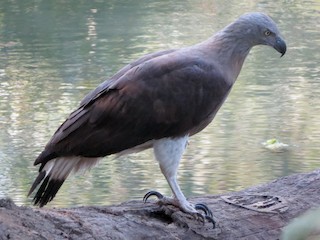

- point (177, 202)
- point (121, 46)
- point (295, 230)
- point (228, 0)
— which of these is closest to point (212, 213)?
point (177, 202)

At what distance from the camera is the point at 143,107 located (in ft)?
10.8

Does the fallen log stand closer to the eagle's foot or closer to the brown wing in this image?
the eagle's foot

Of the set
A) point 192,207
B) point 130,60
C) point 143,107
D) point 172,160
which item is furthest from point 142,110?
point 130,60

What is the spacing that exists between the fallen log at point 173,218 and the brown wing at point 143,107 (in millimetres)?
262

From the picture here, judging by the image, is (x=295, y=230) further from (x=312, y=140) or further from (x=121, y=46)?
(x=121, y=46)

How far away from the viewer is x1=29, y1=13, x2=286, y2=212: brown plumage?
321 cm

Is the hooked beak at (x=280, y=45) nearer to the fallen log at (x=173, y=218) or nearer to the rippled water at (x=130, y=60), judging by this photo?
the fallen log at (x=173, y=218)

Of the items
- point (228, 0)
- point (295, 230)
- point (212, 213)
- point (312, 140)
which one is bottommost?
point (228, 0)

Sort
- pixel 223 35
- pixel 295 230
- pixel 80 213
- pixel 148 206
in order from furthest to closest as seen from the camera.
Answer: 1. pixel 223 35
2. pixel 148 206
3. pixel 80 213
4. pixel 295 230

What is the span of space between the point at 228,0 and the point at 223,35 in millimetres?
8892

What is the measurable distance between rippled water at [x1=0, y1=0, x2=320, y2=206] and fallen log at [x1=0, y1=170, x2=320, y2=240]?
141cm

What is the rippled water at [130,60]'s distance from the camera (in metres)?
5.39

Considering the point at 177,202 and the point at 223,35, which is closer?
the point at 177,202

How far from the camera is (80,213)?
306cm
